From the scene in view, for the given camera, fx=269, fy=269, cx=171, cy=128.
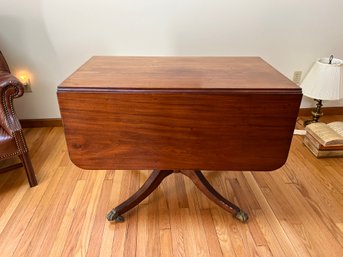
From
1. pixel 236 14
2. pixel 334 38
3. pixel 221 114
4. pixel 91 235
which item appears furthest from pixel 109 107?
pixel 334 38

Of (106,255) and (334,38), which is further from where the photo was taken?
(334,38)

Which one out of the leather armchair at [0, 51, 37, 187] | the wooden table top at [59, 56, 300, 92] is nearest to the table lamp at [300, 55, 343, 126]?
the wooden table top at [59, 56, 300, 92]

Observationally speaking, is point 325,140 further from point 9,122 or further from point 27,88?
point 27,88

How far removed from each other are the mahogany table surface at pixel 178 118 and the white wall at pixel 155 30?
0.86 meters

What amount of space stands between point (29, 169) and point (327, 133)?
1971 mm

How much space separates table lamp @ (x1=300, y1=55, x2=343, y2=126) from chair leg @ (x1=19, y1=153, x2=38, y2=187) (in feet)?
6.59

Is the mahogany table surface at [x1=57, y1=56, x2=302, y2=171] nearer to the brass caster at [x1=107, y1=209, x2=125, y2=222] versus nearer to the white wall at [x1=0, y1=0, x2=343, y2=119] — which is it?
the brass caster at [x1=107, y1=209, x2=125, y2=222]

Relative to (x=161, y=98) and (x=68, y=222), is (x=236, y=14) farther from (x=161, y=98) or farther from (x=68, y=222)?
(x=68, y=222)

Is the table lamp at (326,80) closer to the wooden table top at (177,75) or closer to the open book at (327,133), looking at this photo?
the open book at (327,133)

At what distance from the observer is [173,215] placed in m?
1.44

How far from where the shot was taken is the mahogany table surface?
1047mm

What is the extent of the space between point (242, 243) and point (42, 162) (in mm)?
1401

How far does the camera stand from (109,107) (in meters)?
1.06

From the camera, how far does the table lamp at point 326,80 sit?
1.96 m
